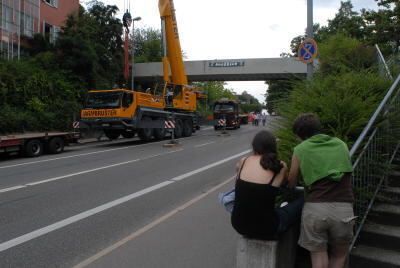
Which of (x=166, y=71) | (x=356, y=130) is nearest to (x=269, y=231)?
(x=356, y=130)

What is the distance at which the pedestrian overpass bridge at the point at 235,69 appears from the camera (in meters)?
32.5

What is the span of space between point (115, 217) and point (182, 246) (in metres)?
1.68

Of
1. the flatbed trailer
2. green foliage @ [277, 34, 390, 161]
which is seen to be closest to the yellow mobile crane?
the flatbed trailer

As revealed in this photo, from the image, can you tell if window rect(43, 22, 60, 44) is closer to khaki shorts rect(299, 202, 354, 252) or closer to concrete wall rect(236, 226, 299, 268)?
concrete wall rect(236, 226, 299, 268)

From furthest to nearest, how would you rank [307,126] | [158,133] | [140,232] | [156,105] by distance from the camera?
1. [158,133]
2. [156,105]
3. [140,232]
4. [307,126]

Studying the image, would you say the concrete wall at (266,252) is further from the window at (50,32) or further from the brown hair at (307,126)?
the window at (50,32)

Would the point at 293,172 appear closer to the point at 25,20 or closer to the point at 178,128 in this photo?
the point at 178,128

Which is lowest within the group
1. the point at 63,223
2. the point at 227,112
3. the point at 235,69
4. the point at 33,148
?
the point at 63,223

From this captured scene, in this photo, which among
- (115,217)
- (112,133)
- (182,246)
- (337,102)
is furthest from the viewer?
(112,133)

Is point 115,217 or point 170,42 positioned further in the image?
point 170,42

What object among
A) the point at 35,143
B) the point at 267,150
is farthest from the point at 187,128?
Answer: the point at 267,150

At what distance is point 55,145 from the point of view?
15.2 m

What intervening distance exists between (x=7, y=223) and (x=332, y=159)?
497 centimetres

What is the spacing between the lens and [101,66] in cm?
2852
